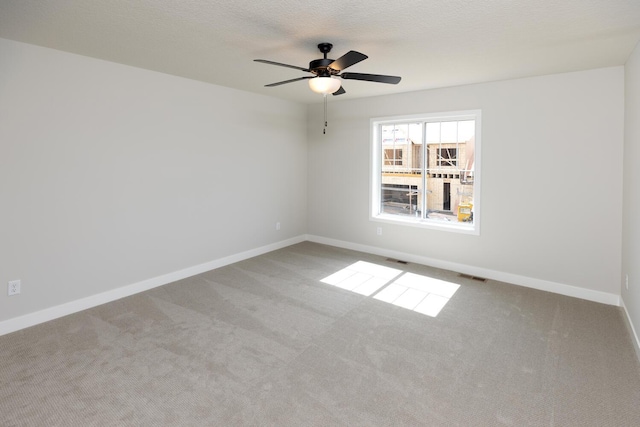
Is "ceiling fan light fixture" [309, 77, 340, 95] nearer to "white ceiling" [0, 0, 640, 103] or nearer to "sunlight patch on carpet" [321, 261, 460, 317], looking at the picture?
"white ceiling" [0, 0, 640, 103]

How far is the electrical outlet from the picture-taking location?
297cm

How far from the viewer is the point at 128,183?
3.72 meters

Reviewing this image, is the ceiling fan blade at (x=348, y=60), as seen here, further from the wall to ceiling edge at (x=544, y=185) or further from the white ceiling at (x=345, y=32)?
the wall to ceiling edge at (x=544, y=185)

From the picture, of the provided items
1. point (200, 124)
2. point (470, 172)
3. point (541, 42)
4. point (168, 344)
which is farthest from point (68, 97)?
point (470, 172)

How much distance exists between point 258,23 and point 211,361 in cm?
247

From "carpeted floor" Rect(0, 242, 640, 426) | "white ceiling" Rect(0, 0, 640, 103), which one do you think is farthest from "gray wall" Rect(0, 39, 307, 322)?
"carpeted floor" Rect(0, 242, 640, 426)

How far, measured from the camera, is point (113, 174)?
359cm

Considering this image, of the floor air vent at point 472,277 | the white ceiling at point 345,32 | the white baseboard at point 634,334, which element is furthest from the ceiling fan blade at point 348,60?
the floor air vent at point 472,277

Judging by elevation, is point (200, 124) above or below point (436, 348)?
above

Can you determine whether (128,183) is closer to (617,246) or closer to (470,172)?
(470,172)

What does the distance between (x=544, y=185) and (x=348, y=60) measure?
2.83 metres

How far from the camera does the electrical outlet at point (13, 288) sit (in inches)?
117

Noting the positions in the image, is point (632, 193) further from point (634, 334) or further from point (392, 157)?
point (392, 157)

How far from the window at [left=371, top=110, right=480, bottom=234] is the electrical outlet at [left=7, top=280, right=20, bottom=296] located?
14.0ft
